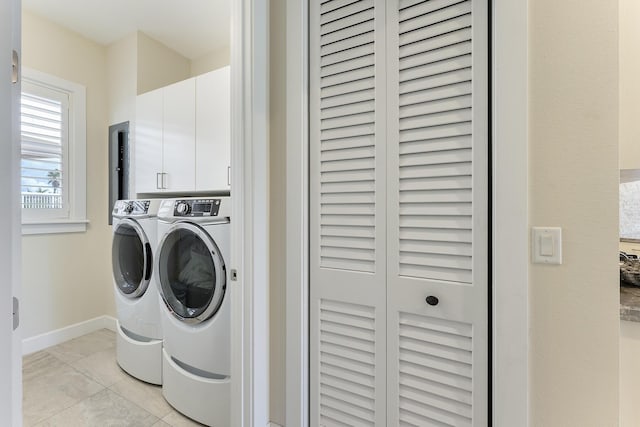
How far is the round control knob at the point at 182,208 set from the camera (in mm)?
1711

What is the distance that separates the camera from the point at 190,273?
5.83 ft

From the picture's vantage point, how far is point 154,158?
242 centimetres

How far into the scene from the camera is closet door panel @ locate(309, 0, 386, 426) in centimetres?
120

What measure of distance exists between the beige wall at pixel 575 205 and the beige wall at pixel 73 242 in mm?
3346

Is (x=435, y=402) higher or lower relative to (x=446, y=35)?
lower

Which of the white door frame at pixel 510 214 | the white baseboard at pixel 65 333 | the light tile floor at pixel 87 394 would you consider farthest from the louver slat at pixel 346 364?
the white baseboard at pixel 65 333

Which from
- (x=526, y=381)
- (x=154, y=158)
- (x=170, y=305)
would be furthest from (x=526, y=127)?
(x=154, y=158)

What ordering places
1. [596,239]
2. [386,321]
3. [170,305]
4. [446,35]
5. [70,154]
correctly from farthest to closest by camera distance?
[70,154]
[170,305]
[386,321]
[446,35]
[596,239]

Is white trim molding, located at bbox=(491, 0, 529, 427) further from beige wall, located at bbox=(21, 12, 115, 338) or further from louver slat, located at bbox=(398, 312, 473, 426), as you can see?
beige wall, located at bbox=(21, 12, 115, 338)

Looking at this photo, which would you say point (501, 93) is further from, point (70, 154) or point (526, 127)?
point (70, 154)

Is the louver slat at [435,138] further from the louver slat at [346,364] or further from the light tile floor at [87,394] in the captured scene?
the light tile floor at [87,394]

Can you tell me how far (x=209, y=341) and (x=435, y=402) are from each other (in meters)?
1.12

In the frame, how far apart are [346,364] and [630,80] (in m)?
1.66

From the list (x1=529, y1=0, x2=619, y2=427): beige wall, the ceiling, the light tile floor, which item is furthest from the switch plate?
the ceiling
